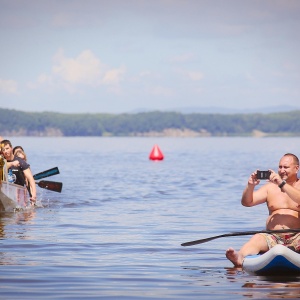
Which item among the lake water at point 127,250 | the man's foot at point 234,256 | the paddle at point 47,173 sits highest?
the paddle at point 47,173

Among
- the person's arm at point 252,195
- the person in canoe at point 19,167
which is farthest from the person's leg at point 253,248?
the person in canoe at point 19,167

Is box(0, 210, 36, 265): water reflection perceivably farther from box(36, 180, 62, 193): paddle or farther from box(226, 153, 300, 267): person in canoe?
box(226, 153, 300, 267): person in canoe

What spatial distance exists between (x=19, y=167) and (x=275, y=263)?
10.3 metres

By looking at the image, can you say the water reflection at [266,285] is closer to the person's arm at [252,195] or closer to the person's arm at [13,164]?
the person's arm at [252,195]

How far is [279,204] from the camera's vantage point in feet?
40.2

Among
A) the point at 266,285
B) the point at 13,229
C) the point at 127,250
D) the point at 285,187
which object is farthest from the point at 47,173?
the point at 266,285

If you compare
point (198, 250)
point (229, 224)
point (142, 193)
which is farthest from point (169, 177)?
point (198, 250)

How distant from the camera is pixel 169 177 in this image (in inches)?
1681

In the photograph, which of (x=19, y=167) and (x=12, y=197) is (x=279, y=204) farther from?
(x=19, y=167)

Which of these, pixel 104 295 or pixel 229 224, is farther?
pixel 229 224

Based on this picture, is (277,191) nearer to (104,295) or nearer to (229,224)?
(104,295)

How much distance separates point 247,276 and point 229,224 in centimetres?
785

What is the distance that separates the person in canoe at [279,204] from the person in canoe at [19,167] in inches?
337

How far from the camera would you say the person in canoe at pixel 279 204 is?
11.9 meters
